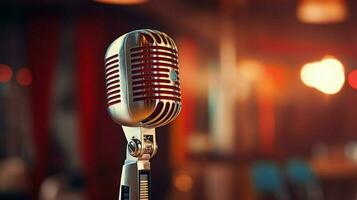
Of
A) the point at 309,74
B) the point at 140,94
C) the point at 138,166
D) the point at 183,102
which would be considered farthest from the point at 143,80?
the point at 309,74

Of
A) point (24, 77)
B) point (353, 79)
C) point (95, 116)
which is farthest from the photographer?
point (353, 79)

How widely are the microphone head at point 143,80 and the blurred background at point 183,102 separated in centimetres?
417

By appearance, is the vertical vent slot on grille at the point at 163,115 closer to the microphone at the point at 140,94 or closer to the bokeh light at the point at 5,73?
the microphone at the point at 140,94

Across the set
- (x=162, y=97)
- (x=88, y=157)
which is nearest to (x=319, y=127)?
(x=88, y=157)

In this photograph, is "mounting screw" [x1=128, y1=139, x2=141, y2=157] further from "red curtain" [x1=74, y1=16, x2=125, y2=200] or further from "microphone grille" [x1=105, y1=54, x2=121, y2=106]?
"red curtain" [x1=74, y1=16, x2=125, y2=200]

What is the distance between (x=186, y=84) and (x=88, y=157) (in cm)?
159

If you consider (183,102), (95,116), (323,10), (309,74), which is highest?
(323,10)

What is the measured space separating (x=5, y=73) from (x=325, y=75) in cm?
356

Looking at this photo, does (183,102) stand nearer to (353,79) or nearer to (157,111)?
(353,79)

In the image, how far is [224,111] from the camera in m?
6.97

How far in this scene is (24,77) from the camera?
254 inches

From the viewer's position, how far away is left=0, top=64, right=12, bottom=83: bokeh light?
6.62 m

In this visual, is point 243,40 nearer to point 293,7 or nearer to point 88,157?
point 293,7

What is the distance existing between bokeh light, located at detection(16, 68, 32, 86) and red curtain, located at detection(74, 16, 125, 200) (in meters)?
0.73
